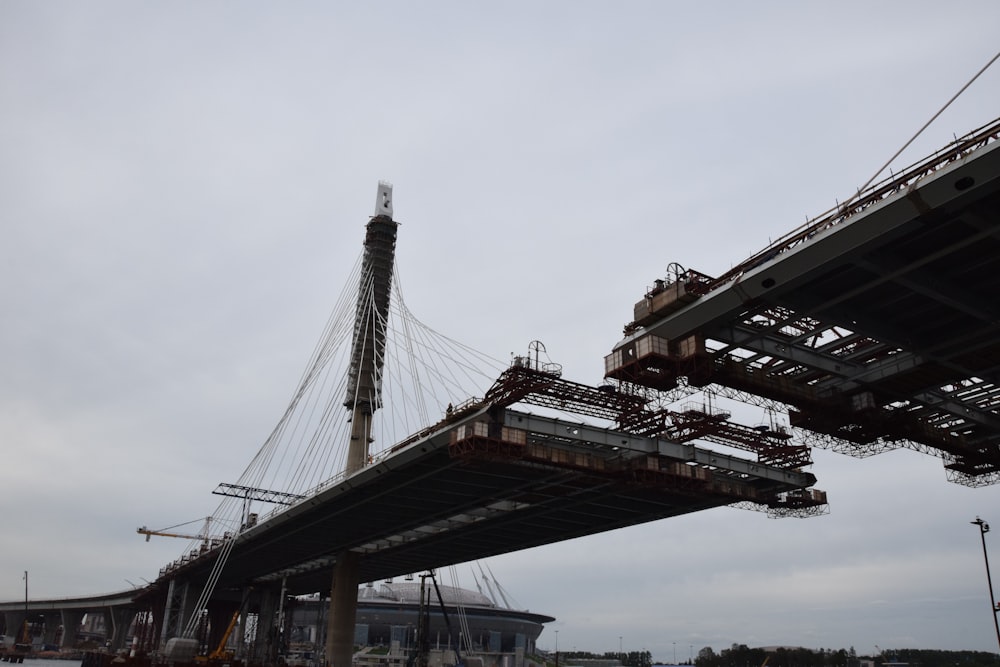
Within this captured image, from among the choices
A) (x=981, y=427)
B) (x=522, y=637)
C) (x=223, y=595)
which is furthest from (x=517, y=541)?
(x=522, y=637)

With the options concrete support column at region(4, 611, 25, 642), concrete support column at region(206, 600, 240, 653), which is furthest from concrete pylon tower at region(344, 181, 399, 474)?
concrete support column at region(4, 611, 25, 642)

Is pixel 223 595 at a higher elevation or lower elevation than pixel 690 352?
lower

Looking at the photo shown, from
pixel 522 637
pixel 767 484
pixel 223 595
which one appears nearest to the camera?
pixel 767 484

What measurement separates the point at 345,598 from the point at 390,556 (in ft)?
23.5

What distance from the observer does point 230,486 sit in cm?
9938

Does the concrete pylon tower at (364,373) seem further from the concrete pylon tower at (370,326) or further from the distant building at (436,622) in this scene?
the distant building at (436,622)

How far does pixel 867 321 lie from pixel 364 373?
5647cm

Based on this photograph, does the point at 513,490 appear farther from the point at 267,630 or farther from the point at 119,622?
the point at 119,622

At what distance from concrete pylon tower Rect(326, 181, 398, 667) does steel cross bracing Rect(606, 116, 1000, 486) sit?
45921 mm

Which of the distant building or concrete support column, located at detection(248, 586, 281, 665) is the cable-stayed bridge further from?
the distant building

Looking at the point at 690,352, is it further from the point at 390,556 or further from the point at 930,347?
the point at 390,556

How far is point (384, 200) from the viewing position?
280ft

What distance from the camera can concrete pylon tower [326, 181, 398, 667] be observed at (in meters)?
72.6

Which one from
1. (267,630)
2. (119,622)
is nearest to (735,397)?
(267,630)
